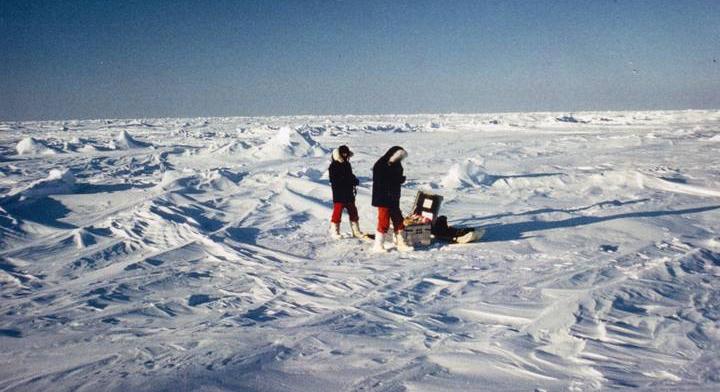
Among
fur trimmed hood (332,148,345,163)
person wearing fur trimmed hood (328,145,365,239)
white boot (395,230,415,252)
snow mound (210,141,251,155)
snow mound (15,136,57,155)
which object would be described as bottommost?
snow mound (15,136,57,155)

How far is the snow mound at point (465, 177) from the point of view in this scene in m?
11.8

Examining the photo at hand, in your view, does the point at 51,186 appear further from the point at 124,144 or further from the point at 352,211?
the point at 124,144

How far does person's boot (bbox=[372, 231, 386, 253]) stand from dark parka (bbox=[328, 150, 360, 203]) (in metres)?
0.88

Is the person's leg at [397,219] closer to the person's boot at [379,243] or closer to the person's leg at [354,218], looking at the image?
the person's boot at [379,243]

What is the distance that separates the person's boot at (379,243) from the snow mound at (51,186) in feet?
24.3

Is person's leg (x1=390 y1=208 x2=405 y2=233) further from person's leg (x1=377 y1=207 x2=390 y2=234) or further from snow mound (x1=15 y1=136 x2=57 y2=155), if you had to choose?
snow mound (x1=15 y1=136 x2=57 y2=155)

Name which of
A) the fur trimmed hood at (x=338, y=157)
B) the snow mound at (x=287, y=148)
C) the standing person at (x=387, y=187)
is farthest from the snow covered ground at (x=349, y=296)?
the snow mound at (x=287, y=148)

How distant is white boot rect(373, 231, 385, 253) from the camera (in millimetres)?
6328

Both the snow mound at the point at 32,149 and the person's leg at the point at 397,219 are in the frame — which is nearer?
the person's leg at the point at 397,219

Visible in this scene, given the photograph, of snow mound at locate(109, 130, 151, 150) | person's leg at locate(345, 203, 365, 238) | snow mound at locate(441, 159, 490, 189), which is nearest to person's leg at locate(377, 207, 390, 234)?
person's leg at locate(345, 203, 365, 238)

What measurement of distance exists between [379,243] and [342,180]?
110 centimetres

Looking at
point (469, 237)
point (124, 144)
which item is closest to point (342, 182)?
point (469, 237)

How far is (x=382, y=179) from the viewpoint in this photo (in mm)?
6234

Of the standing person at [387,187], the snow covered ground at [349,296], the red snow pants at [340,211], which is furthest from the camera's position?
the red snow pants at [340,211]
